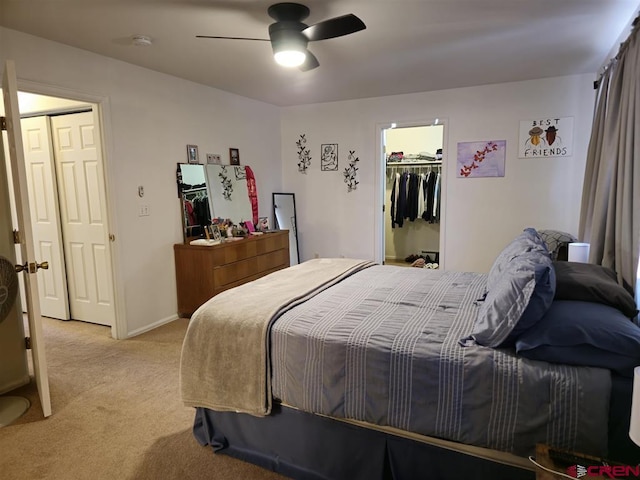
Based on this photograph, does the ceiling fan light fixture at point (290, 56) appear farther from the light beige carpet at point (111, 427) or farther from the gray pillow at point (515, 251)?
the light beige carpet at point (111, 427)

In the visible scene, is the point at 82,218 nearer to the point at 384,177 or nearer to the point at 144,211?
the point at 144,211

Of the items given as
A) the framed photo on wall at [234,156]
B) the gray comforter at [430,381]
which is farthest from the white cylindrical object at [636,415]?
the framed photo on wall at [234,156]

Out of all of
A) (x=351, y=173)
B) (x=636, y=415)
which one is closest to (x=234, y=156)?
(x=351, y=173)

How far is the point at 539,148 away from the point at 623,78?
1990mm

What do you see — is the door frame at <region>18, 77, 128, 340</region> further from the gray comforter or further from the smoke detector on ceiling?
the gray comforter

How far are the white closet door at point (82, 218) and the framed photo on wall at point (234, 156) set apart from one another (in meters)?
1.54

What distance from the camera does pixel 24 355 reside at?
9.31 ft

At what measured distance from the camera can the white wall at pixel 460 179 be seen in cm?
442

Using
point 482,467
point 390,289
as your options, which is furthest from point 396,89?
point 482,467

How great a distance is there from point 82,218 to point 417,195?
4565mm

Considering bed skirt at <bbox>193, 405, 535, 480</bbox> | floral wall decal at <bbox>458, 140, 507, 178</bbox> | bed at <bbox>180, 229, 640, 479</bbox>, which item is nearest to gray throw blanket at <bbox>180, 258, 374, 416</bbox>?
bed at <bbox>180, 229, 640, 479</bbox>

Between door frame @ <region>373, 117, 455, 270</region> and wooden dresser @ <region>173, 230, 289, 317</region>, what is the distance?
5.92 ft

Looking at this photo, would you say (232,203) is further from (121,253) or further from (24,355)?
(24,355)

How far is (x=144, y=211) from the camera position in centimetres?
379
